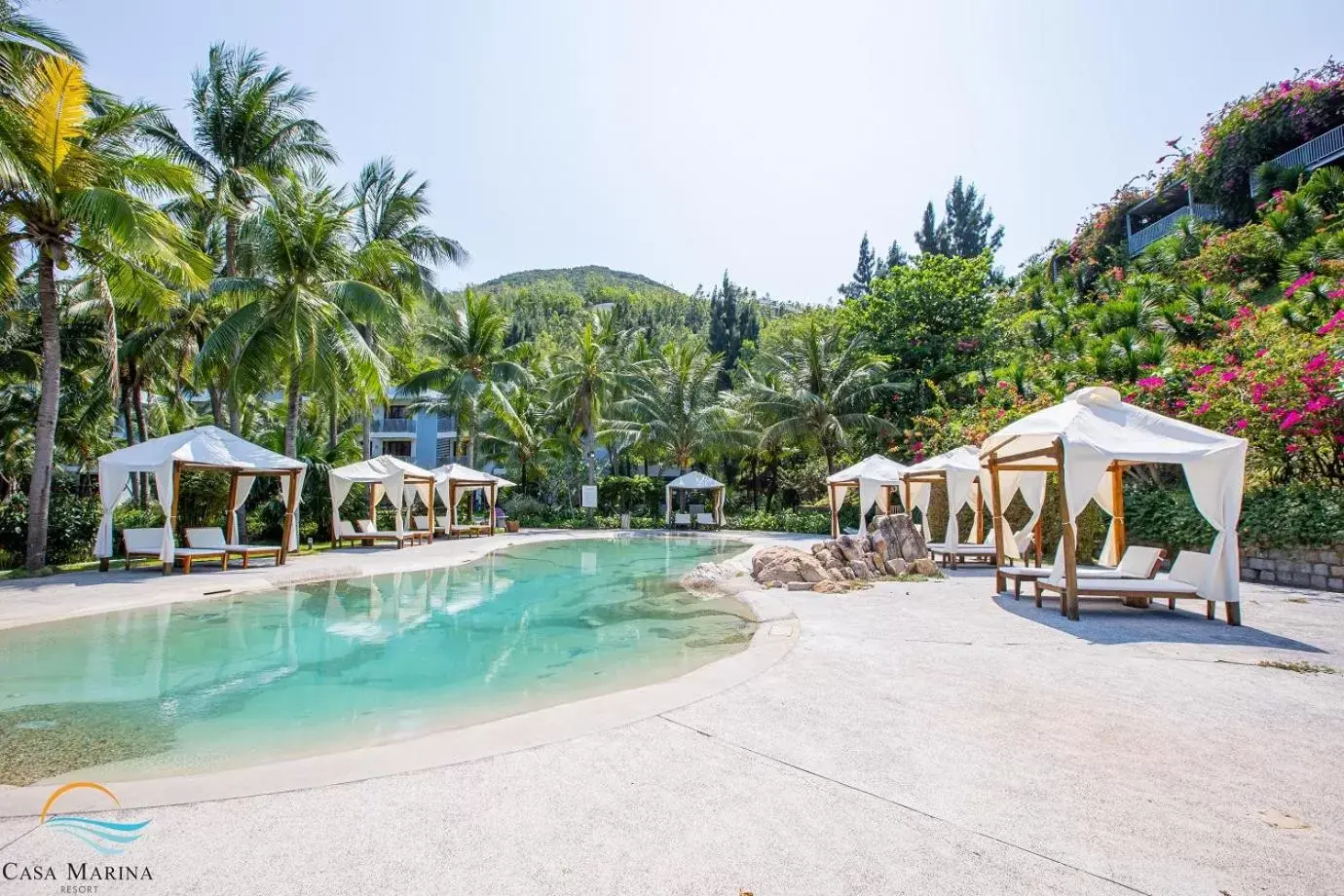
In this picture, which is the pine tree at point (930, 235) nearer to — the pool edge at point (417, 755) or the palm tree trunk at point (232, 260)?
the palm tree trunk at point (232, 260)

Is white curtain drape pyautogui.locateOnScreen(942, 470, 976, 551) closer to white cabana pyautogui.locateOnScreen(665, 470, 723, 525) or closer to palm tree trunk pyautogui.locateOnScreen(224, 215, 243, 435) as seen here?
white cabana pyautogui.locateOnScreen(665, 470, 723, 525)

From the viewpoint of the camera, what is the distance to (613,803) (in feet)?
9.14

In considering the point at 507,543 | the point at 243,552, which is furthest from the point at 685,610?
the point at 507,543

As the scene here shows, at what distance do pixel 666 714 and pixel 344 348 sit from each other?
14.7 m

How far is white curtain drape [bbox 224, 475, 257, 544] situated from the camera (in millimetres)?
13125

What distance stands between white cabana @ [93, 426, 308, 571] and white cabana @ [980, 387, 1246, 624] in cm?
1326

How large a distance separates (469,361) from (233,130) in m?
10.3

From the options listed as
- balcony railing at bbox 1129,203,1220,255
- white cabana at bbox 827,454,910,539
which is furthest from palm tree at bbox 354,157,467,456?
balcony railing at bbox 1129,203,1220,255

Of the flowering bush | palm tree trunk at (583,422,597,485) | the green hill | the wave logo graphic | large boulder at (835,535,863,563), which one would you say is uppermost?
the green hill

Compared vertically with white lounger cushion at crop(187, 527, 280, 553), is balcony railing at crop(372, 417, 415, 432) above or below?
above

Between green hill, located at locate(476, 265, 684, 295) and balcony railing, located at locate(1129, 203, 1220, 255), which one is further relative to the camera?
green hill, located at locate(476, 265, 684, 295)

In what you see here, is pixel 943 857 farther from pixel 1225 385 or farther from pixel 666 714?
pixel 1225 385

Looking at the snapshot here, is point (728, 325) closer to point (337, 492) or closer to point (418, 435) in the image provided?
point (418, 435)

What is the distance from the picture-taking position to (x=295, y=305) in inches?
563
